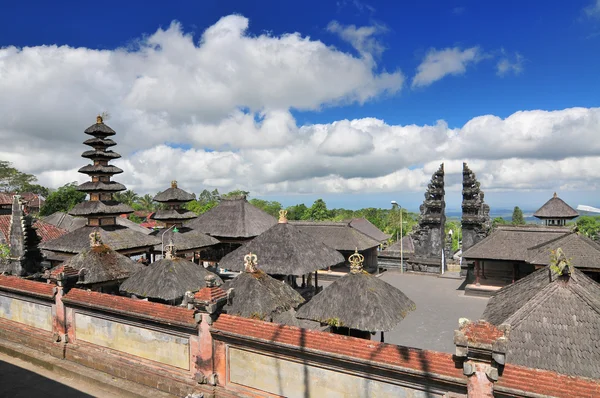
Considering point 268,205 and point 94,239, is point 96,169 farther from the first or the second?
point 268,205

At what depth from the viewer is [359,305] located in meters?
11.0

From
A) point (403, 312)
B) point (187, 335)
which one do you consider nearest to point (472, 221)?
point (403, 312)

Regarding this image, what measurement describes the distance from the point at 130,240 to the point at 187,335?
1712cm

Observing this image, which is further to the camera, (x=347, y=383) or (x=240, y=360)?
(x=240, y=360)

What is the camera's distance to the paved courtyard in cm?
1714

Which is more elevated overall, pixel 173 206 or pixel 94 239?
pixel 173 206

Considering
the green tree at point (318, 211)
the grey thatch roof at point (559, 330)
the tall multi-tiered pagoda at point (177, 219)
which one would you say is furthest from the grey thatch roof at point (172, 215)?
the green tree at point (318, 211)

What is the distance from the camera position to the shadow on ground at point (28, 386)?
10570 millimetres

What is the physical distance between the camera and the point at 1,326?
14.2 metres

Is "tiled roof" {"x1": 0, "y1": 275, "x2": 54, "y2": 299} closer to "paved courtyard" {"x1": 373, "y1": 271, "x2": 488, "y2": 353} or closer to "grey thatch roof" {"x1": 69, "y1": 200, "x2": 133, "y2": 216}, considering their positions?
"grey thatch roof" {"x1": 69, "y1": 200, "x2": 133, "y2": 216}

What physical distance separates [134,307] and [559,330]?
38.2 feet

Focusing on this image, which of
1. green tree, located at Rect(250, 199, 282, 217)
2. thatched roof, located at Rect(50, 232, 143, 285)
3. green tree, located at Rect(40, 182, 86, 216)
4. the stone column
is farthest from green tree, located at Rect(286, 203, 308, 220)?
the stone column

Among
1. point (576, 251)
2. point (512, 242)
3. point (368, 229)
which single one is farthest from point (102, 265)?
point (368, 229)

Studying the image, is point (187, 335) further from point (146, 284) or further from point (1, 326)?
point (1, 326)
